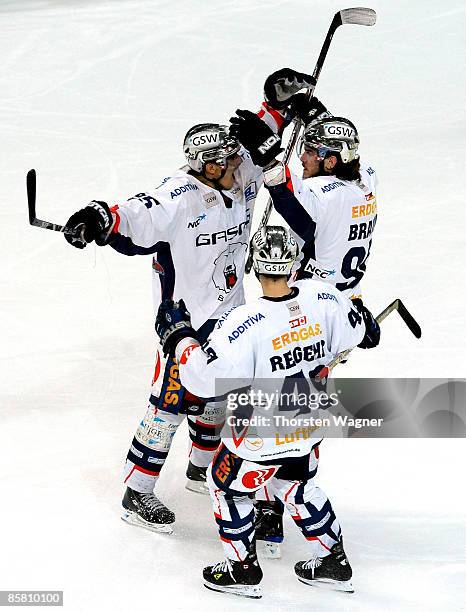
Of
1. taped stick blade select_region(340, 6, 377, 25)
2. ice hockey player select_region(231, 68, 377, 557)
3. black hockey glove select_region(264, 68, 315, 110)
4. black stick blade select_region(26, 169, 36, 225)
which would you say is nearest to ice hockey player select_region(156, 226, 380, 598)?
ice hockey player select_region(231, 68, 377, 557)

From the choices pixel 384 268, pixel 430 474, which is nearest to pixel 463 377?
pixel 430 474

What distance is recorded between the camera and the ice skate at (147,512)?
12.9 ft

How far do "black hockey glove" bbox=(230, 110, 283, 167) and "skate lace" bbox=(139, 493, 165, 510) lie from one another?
4.24 ft

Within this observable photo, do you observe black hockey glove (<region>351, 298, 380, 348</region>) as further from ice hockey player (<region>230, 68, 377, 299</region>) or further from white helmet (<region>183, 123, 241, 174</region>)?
white helmet (<region>183, 123, 241, 174</region>)

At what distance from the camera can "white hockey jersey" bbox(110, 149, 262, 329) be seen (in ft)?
12.2

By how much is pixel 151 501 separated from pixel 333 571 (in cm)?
76

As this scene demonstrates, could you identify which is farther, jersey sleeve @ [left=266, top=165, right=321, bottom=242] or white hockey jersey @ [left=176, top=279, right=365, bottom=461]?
jersey sleeve @ [left=266, top=165, right=321, bottom=242]

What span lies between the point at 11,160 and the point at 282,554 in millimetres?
4560

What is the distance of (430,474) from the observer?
4242mm

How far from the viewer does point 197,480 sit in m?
4.23

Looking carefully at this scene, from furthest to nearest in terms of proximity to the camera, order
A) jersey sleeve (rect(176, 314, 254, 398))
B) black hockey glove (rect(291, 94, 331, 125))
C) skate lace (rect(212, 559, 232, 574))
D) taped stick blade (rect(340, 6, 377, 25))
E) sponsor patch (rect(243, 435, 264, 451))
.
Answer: taped stick blade (rect(340, 6, 377, 25))
black hockey glove (rect(291, 94, 331, 125))
skate lace (rect(212, 559, 232, 574))
sponsor patch (rect(243, 435, 264, 451))
jersey sleeve (rect(176, 314, 254, 398))

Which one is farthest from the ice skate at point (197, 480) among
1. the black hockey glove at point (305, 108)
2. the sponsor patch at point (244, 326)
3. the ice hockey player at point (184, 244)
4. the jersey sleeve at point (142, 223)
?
the black hockey glove at point (305, 108)

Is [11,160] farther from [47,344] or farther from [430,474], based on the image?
[430,474]

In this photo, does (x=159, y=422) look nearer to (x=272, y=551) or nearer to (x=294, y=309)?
(x=272, y=551)
